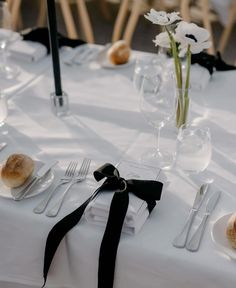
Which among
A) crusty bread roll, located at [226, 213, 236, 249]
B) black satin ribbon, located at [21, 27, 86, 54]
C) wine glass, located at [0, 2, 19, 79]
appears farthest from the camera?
black satin ribbon, located at [21, 27, 86, 54]

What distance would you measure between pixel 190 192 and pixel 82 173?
273 mm

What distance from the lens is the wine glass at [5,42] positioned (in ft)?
5.78

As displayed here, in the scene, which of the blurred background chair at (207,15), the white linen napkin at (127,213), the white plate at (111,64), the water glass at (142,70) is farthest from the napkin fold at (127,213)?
the blurred background chair at (207,15)

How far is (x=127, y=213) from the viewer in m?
1.02

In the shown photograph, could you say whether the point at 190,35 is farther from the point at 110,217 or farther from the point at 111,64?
the point at 111,64

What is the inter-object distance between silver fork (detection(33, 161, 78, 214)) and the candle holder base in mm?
300

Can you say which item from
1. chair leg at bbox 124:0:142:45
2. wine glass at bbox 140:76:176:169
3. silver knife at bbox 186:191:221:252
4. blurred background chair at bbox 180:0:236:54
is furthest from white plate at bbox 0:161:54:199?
blurred background chair at bbox 180:0:236:54

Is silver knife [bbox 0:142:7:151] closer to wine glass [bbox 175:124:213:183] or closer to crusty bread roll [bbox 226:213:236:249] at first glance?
wine glass [bbox 175:124:213:183]

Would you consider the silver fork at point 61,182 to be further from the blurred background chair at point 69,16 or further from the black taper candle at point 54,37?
the blurred background chair at point 69,16

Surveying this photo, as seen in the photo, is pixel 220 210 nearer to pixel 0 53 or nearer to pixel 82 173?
pixel 82 173

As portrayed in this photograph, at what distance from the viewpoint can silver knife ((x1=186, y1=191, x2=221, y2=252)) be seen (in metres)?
1.00

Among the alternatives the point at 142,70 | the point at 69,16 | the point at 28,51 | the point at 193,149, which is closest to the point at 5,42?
the point at 28,51

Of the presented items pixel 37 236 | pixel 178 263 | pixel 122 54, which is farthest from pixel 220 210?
pixel 122 54

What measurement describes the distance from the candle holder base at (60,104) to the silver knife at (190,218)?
55 cm
